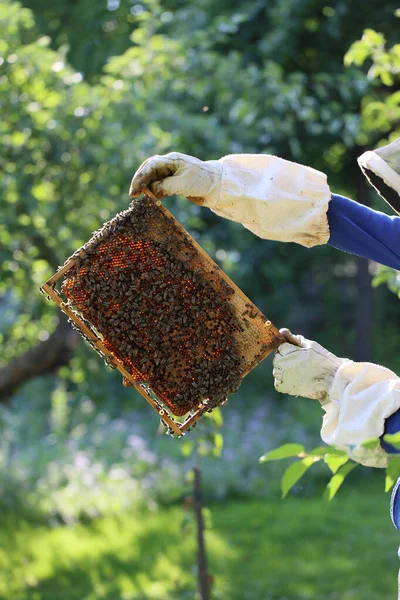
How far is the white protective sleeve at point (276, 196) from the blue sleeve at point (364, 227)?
1.2 inches

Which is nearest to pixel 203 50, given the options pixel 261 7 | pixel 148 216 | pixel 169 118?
pixel 169 118

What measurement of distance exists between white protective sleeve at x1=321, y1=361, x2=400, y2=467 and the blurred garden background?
1.61 meters

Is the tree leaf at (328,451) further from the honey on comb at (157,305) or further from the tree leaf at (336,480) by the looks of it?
the honey on comb at (157,305)

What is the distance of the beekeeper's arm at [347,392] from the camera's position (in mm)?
1811

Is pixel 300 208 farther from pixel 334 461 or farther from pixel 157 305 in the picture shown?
pixel 334 461

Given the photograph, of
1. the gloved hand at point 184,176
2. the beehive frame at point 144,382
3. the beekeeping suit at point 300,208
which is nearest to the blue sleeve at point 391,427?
the beekeeping suit at point 300,208

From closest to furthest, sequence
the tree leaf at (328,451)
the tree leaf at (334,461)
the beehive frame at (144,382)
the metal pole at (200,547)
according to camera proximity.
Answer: the tree leaf at (328,451)
the tree leaf at (334,461)
the beehive frame at (144,382)
the metal pole at (200,547)

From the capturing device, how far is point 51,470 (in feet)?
25.1

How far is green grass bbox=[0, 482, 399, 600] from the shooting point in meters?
5.39

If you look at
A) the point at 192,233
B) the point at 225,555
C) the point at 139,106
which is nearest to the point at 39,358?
the point at 192,233

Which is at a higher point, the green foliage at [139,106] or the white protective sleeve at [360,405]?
the white protective sleeve at [360,405]

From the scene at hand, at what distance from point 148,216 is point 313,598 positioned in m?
3.75

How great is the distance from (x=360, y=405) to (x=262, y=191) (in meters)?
0.60

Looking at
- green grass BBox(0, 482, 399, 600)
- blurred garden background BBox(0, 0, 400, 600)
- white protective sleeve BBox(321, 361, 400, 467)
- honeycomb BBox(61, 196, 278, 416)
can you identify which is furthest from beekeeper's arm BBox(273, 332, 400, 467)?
green grass BBox(0, 482, 399, 600)
